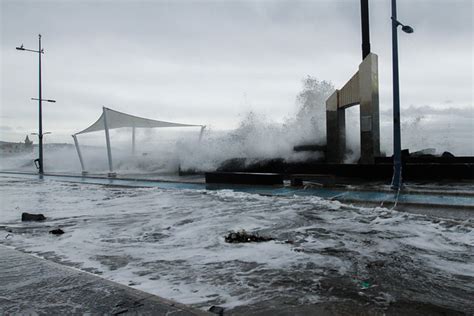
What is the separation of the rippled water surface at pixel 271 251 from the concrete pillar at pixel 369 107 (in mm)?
6188

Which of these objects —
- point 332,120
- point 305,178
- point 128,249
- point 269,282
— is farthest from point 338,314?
point 332,120

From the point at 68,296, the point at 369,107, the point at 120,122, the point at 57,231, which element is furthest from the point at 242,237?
the point at 120,122

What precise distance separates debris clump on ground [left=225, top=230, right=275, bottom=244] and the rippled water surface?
0.48 feet

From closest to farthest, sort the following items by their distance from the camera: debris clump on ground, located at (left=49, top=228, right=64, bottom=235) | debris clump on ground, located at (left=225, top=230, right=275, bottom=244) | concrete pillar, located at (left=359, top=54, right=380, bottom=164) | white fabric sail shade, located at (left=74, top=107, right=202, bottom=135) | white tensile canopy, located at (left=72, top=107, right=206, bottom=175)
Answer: debris clump on ground, located at (left=225, top=230, right=275, bottom=244) → debris clump on ground, located at (left=49, top=228, right=64, bottom=235) → concrete pillar, located at (left=359, top=54, right=380, bottom=164) → white tensile canopy, located at (left=72, top=107, right=206, bottom=175) → white fabric sail shade, located at (left=74, top=107, right=202, bottom=135)

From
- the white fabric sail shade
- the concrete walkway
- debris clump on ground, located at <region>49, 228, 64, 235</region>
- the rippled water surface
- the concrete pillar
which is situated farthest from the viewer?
the white fabric sail shade

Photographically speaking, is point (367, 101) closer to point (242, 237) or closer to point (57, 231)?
point (242, 237)

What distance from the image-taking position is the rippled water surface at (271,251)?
3113 mm

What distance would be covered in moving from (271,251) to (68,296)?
232 centimetres

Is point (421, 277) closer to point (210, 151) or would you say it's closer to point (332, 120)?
point (332, 120)

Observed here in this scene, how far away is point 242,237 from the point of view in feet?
16.5

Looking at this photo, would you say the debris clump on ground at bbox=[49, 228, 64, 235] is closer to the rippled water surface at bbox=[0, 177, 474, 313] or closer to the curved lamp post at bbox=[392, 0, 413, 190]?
the rippled water surface at bbox=[0, 177, 474, 313]

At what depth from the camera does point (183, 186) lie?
12.5 meters

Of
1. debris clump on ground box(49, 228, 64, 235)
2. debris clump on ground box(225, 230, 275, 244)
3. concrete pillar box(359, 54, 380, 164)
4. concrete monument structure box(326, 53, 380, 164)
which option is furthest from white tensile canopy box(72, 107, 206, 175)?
debris clump on ground box(225, 230, 275, 244)

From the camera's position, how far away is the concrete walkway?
2.58 m
